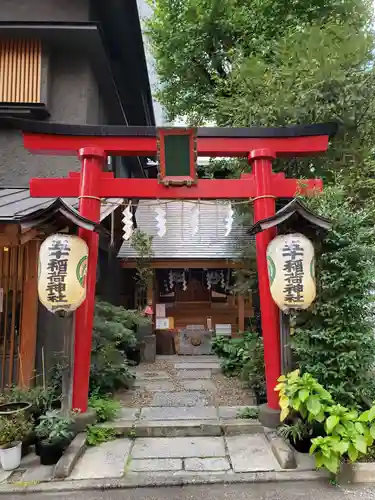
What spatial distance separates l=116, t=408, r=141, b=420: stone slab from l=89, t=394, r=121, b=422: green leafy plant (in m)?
0.08

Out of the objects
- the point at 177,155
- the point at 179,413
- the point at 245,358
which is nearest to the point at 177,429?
the point at 179,413

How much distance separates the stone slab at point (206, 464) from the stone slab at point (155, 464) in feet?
0.44

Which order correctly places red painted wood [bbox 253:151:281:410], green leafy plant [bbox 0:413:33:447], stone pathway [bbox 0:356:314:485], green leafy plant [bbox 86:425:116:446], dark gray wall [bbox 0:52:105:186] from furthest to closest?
dark gray wall [bbox 0:52:105:186] < red painted wood [bbox 253:151:281:410] < green leafy plant [bbox 86:425:116:446] < green leafy plant [bbox 0:413:33:447] < stone pathway [bbox 0:356:314:485]

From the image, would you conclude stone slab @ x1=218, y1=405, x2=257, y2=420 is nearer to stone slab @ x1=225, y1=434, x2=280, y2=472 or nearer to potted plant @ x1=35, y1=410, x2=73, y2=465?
stone slab @ x1=225, y1=434, x2=280, y2=472

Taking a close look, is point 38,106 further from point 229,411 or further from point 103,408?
point 229,411

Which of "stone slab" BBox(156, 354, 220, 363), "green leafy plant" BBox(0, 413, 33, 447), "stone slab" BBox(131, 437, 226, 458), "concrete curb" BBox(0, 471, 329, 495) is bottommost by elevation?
"concrete curb" BBox(0, 471, 329, 495)

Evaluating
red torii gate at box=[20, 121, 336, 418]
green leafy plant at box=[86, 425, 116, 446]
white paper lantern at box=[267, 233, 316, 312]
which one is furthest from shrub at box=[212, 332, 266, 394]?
green leafy plant at box=[86, 425, 116, 446]

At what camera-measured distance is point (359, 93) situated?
757cm

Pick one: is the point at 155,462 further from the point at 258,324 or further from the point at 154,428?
the point at 258,324

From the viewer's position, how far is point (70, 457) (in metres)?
4.90

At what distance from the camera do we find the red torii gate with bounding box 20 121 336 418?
609 cm

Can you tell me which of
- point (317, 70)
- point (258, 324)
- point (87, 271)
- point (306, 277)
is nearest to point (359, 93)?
point (317, 70)

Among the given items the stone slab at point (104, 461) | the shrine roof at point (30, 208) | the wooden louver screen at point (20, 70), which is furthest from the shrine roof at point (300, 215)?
the wooden louver screen at point (20, 70)

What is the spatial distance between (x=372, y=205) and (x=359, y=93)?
2.36 m
